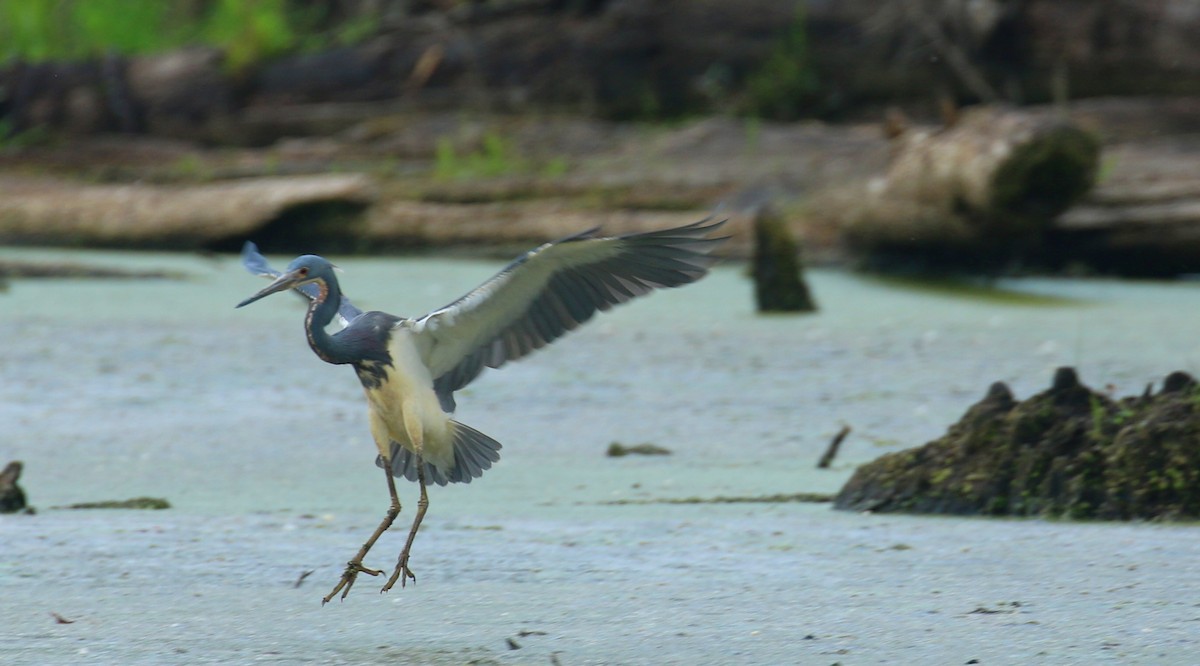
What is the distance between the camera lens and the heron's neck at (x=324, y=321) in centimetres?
405

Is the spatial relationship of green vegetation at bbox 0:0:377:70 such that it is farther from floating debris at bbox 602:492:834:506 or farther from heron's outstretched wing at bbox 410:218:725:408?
heron's outstretched wing at bbox 410:218:725:408

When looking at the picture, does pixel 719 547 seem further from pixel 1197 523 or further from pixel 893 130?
pixel 893 130

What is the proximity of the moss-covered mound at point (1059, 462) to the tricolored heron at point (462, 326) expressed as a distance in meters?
1.26

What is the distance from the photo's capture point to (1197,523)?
478cm

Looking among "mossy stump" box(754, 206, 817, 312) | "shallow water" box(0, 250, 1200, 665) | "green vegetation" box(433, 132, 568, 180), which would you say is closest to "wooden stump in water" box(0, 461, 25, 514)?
"shallow water" box(0, 250, 1200, 665)

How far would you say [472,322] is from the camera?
421 cm

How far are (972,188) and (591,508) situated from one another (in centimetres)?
600

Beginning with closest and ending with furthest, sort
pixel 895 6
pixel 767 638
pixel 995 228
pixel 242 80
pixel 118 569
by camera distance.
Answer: pixel 767 638
pixel 118 569
pixel 995 228
pixel 895 6
pixel 242 80

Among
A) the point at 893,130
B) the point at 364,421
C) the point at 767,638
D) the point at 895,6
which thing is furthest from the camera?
the point at 895,6

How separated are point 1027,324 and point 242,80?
31.1 ft

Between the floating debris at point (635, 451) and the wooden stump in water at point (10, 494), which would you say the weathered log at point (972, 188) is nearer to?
the floating debris at point (635, 451)

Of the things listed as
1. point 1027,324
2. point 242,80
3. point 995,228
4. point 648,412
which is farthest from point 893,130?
point 242,80

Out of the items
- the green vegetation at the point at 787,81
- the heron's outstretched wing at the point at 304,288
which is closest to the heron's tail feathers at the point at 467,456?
the heron's outstretched wing at the point at 304,288

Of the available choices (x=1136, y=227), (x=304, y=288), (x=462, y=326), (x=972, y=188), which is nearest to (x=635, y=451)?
(x=462, y=326)
